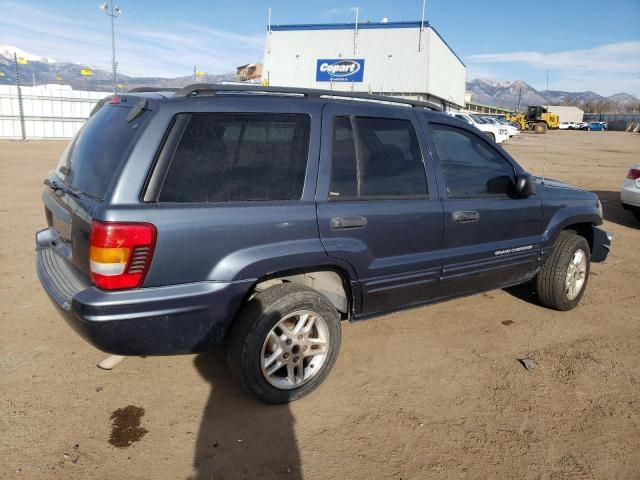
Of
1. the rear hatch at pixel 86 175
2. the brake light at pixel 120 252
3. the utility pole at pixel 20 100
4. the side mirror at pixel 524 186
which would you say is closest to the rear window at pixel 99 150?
the rear hatch at pixel 86 175

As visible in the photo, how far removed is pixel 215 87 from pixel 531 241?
283 cm

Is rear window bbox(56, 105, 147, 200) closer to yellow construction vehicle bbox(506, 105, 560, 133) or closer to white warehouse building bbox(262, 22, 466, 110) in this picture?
white warehouse building bbox(262, 22, 466, 110)

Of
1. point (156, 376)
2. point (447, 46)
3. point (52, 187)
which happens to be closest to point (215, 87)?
point (52, 187)

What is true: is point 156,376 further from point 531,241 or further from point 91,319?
point 531,241

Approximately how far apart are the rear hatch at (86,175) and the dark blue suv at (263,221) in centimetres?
1

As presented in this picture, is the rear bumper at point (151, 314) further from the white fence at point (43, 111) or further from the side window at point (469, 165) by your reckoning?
the white fence at point (43, 111)

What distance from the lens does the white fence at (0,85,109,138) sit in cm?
1995

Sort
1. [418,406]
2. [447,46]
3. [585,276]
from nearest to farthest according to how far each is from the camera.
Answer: [418,406], [585,276], [447,46]

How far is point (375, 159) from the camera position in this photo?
3.29 metres

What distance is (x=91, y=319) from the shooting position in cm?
246

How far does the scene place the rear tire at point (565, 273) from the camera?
4.43m

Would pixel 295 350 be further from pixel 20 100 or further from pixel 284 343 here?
pixel 20 100

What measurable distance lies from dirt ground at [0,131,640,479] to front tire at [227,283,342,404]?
0.52 ft

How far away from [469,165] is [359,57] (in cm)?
4074
